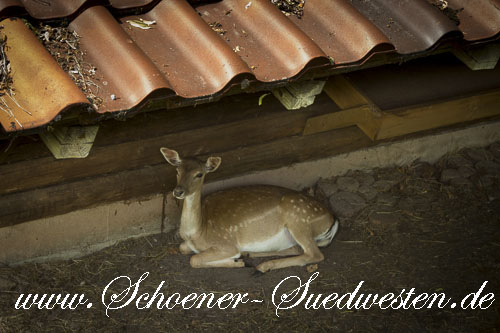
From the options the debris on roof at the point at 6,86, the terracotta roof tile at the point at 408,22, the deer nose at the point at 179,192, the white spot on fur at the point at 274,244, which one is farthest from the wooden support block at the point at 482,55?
the debris on roof at the point at 6,86

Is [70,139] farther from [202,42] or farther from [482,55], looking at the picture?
[482,55]

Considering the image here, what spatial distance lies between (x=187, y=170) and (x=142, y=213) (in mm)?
695

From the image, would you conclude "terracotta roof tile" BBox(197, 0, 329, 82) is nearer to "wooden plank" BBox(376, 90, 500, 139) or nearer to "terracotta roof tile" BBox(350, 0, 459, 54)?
"terracotta roof tile" BBox(350, 0, 459, 54)

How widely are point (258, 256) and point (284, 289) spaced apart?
0.51 metres

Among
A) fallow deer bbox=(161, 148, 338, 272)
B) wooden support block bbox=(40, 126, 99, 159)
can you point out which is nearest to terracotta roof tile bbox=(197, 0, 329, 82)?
wooden support block bbox=(40, 126, 99, 159)

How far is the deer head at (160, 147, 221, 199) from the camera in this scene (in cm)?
445

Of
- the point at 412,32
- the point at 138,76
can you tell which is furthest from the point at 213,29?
the point at 412,32

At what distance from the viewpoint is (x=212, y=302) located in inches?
182

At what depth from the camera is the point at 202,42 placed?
344 centimetres

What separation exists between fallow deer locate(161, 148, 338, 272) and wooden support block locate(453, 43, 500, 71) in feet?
5.60

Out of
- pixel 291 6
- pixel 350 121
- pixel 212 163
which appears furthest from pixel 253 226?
pixel 291 6

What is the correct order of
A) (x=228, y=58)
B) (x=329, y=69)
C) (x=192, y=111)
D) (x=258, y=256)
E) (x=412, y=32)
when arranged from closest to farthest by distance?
(x=228, y=58) → (x=329, y=69) → (x=412, y=32) → (x=192, y=111) → (x=258, y=256)

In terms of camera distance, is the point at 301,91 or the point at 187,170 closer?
the point at 301,91

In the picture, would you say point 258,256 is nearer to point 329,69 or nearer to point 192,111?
point 192,111
